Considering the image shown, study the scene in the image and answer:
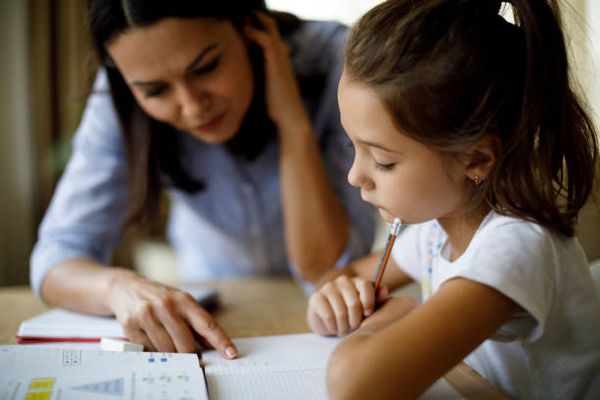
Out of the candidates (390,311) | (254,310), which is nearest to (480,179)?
(390,311)

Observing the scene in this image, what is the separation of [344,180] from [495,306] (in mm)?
712

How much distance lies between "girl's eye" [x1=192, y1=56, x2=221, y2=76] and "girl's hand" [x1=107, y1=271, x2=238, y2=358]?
1.22ft

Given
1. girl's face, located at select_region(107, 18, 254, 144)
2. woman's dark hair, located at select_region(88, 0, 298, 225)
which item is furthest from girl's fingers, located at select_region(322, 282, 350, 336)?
woman's dark hair, located at select_region(88, 0, 298, 225)

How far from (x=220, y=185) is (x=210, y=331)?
605 millimetres

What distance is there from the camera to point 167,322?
83 centimetres

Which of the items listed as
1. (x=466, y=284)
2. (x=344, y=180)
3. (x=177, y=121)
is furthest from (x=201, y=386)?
(x=344, y=180)

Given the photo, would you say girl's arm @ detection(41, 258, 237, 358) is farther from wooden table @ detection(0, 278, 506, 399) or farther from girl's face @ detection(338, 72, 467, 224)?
girl's face @ detection(338, 72, 467, 224)

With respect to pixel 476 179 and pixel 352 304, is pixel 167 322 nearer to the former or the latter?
pixel 352 304

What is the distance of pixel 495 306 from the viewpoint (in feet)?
2.06

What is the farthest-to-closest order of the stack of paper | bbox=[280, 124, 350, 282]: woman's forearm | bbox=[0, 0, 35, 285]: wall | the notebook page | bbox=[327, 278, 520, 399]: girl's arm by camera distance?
bbox=[0, 0, 35, 285]: wall < bbox=[280, 124, 350, 282]: woman's forearm < the stack of paper < the notebook page < bbox=[327, 278, 520, 399]: girl's arm

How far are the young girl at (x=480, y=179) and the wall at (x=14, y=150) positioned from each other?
199 centimetres

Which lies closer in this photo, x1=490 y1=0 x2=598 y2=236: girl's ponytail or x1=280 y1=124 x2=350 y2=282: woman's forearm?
x1=490 y1=0 x2=598 y2=236: girl's ponytail

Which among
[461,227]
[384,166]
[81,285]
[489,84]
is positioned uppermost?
[489,84]

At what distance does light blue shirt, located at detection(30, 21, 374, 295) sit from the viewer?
48.4 inches
